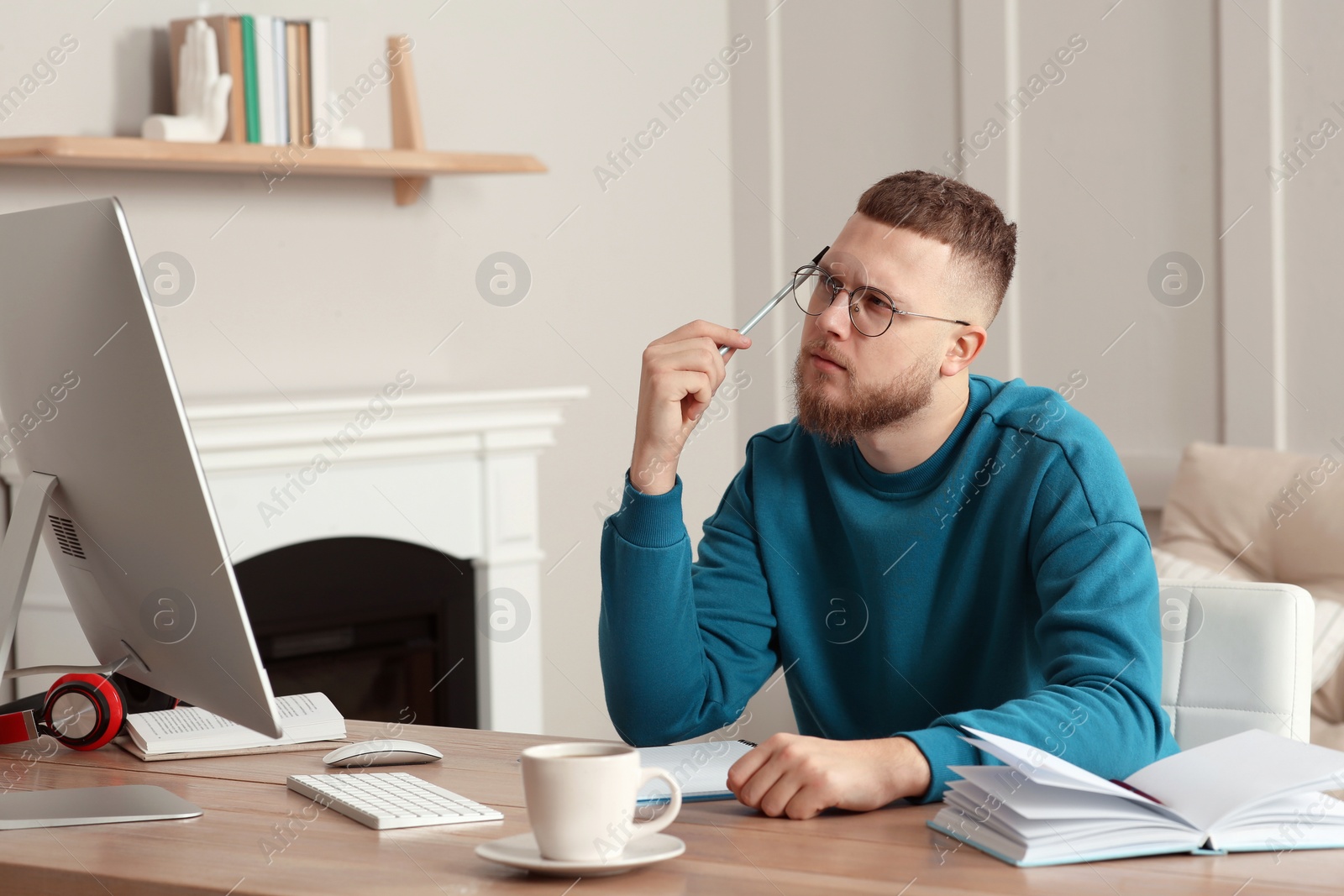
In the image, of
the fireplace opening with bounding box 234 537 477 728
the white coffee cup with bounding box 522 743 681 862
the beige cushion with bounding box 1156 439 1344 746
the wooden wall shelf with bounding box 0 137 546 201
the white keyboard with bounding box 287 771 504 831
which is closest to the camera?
the white coffee cup with bounding box 522 743 681 862

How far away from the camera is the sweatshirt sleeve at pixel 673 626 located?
1531 mm

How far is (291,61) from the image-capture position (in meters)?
2.94

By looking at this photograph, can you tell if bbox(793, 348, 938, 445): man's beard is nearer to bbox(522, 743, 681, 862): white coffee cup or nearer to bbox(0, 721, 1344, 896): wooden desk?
bbox(0, 721, 1344, 896): wooden desk

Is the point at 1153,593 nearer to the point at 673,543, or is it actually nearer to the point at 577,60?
the point at 673,543

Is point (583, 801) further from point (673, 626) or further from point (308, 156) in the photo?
point (308, 156)

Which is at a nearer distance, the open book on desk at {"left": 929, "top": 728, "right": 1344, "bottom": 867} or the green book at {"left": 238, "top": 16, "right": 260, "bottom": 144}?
the open book on desk at {"left": 929, "top": 728, "right": 1344, "bottom": 867}

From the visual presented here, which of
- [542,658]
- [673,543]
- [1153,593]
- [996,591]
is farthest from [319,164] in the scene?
[1153,593]

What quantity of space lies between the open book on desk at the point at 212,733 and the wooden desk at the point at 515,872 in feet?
0.58

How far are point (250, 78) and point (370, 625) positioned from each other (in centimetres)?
122

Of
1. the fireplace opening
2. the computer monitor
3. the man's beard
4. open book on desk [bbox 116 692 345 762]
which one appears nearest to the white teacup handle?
the computer monitor

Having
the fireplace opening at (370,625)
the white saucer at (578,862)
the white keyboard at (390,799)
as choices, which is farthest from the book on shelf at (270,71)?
the white saucer at (578,862)

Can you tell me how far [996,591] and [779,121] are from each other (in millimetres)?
2924

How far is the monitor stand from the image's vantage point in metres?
1.15

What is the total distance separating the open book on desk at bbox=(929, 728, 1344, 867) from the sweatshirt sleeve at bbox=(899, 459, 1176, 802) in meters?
0.13
